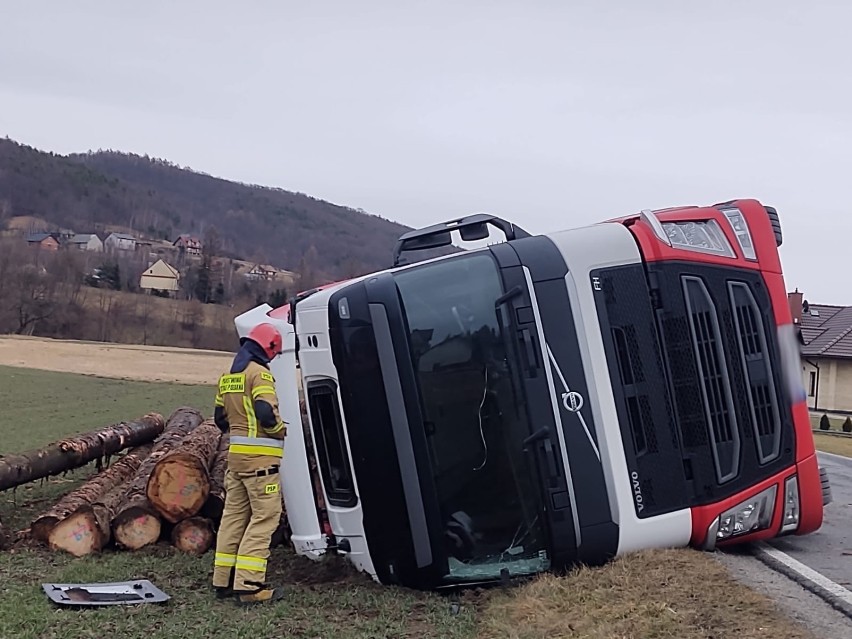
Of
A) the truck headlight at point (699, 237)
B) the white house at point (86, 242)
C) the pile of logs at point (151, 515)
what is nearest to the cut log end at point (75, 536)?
the pile of logs at point (151, 515)

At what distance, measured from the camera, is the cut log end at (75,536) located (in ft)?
22.1

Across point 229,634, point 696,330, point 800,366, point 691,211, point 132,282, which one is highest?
point 132,282

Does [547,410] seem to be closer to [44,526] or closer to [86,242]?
[44,526]

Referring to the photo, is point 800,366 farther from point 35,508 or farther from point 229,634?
A: point 35,508

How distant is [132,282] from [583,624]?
88041 mm

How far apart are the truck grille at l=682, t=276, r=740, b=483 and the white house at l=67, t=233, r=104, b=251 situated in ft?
324

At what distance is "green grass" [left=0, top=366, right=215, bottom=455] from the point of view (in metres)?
16.2

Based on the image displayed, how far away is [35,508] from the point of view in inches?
352

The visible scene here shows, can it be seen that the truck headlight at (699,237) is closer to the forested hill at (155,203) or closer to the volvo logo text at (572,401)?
the volvo logo text at (572,401)

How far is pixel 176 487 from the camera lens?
6965 millimetres

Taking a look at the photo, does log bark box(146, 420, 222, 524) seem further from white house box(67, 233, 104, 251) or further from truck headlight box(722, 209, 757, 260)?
white house box(67, 233, 104, 251)

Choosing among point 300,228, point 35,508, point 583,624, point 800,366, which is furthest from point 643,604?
point 300,228

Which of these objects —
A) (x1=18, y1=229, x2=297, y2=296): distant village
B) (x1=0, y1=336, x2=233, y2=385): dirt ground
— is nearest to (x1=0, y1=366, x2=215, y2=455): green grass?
(x1=0, y1=336, x2=233, y2=385): dirt ground

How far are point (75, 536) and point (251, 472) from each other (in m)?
2.06
